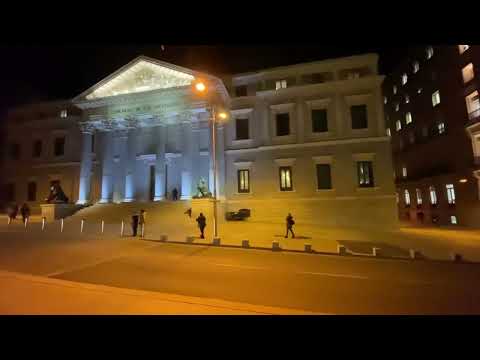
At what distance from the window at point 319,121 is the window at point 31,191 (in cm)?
3387

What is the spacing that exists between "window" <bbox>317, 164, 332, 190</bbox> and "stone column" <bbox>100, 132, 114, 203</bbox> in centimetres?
2281

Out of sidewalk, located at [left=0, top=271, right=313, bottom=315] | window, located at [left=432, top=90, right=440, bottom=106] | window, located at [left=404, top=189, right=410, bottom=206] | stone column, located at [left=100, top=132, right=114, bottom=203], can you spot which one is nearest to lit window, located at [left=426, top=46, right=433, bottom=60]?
window, located at [left=432, top=90, right=440, bottom=106]

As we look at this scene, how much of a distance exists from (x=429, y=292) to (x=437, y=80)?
32629 mm

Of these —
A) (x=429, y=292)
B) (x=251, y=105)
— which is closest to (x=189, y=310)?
(x=429, y=292)

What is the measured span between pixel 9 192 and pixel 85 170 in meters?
12.2

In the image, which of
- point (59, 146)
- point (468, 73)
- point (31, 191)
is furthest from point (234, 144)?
point (31, 191)

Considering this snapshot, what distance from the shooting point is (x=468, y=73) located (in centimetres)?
2634

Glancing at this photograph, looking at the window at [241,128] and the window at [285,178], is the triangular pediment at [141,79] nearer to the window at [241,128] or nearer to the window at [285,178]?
the window at [241,128]

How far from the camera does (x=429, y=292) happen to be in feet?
22.7

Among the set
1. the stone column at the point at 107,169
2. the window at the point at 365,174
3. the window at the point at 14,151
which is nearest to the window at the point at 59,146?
the window at the point at 14,151

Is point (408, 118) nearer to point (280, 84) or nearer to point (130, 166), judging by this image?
point (280, 84)

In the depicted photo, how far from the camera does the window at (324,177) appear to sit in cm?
2603

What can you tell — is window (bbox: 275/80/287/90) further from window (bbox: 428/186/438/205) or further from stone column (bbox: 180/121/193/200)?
window (bbox: 428/186/438/205)

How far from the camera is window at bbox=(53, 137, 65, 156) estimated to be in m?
34.0
